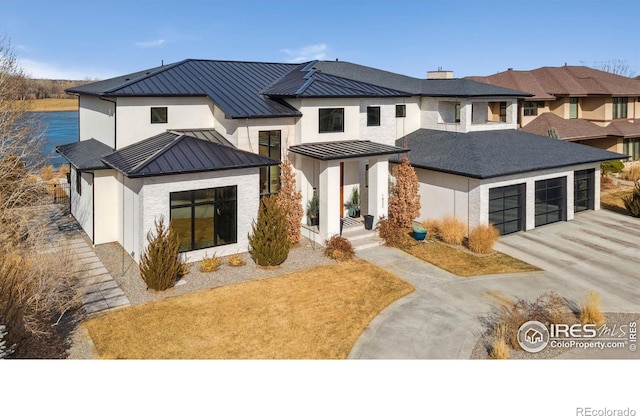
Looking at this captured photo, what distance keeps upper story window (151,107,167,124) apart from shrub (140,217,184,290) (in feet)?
20.3

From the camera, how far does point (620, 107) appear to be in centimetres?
3569

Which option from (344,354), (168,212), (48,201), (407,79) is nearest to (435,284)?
(344,354)

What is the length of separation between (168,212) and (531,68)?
34.3 meters

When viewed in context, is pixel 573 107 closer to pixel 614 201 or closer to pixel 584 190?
pixel 614 201

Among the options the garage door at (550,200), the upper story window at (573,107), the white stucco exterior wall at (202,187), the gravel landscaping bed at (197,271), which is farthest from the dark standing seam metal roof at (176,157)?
the upper story window at (573,107)

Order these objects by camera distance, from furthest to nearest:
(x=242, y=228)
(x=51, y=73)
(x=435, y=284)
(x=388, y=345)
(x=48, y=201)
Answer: (x=48, y=201) → (x=51, y=73) → (x=242, y=228) → (x=435, y=284) → (x=388, y=345)

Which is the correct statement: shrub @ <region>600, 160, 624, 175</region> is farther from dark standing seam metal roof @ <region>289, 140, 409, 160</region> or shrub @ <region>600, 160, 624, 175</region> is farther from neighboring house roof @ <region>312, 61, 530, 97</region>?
dark standing seam metal roof @ <region>289, 140, 409, 160</region>

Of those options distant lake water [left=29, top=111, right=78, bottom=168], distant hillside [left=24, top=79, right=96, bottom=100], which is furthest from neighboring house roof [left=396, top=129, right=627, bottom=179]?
distant lake water [left=29, top=111, right=78, bottom=168]

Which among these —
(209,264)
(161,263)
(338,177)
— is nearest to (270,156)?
(338,177)

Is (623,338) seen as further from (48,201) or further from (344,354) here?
(48,201)

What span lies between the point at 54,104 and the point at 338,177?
24.9 m

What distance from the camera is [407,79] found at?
2706 cm

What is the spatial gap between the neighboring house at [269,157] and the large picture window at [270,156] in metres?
0.04
